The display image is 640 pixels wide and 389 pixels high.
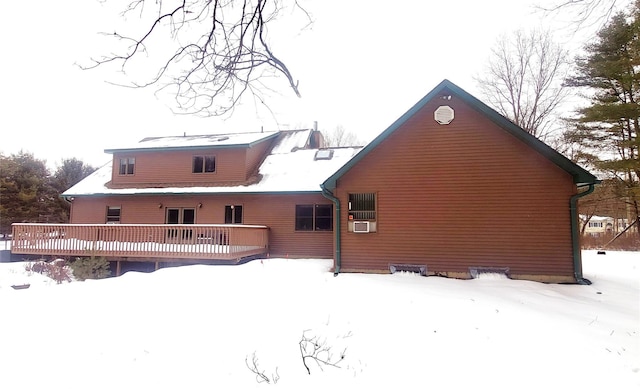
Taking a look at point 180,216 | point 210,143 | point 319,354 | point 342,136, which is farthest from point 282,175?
point 342,136

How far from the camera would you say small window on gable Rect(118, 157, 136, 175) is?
16.0 metres

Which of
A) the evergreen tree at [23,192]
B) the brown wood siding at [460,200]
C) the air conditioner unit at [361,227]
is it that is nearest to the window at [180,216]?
the brown wood siding at [460,200]

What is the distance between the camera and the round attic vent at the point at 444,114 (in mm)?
9352

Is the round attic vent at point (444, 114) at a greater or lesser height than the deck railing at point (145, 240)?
greater

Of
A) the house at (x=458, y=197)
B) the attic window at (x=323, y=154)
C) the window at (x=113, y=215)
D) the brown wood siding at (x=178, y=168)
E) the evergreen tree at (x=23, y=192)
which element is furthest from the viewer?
the evergreen tree at (x=23, y=192)

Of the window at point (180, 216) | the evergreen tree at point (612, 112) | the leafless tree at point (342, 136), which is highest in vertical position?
the leafless tree at point (342, 136)

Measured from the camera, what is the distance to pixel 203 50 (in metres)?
3.75

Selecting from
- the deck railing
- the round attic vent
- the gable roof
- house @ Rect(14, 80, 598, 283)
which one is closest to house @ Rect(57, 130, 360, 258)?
house @ Rect(14, 80, 598, 283)

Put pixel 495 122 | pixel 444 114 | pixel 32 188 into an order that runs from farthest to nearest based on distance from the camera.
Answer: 1. pixel 32 188
2. pixel 444 114
3. pixel 495 122

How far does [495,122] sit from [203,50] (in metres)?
7.81

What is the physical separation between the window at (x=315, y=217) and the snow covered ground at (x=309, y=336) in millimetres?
6141

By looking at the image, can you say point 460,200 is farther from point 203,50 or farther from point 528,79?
point 528,79

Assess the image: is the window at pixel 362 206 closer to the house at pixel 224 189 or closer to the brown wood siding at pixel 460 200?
the brown wood siding at pixel 460 200

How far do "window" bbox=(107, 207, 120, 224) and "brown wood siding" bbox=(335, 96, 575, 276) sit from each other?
10873mm
